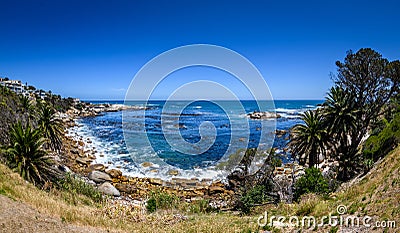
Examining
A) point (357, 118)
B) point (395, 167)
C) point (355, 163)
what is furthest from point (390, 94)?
point (395, 167)

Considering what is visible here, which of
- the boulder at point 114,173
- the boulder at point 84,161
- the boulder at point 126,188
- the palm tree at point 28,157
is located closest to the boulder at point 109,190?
the boulder at point 126,188

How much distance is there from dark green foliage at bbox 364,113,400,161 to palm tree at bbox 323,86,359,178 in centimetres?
225

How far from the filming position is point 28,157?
2031 centimetres

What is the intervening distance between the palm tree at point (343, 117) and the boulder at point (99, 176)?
24703mm

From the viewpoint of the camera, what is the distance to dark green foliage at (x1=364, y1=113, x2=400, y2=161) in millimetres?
18572

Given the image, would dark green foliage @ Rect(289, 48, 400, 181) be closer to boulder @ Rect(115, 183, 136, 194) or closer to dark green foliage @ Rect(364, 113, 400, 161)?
dark green foliage @ Rect(364, 113, 400, 161)

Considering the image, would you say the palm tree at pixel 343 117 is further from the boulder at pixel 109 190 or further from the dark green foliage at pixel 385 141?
the boulder at pixel 109 190

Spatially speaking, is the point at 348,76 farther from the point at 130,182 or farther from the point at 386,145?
the point at 130,182

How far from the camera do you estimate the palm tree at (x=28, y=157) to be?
19.6 meters

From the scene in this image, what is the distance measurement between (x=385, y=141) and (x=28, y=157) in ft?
90.2

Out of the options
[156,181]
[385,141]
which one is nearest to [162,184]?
[156,181]

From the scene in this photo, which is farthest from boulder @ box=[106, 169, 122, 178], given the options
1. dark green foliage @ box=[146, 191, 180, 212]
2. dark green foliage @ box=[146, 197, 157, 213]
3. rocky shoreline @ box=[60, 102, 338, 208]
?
dark green foliage @ box=[146, 197, 157, 213]

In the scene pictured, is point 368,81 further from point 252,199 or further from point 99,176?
point 99,176

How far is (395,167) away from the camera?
12234 millimetres
